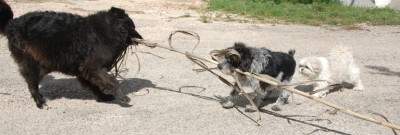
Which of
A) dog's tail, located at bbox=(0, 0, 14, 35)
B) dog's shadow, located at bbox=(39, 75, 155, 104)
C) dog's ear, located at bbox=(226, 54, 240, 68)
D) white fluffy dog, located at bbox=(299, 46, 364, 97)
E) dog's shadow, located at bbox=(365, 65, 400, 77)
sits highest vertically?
dog's tail, located at bbox=(0, 0, 14, 35)

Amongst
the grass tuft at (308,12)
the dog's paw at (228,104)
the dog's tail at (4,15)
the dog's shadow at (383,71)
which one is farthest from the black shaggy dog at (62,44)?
the grass tuft at (308,12)

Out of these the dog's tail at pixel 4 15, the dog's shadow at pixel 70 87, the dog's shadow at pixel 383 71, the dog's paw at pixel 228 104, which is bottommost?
the dog's shadow at pixel 383 71

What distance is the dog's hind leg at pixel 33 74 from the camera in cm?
608

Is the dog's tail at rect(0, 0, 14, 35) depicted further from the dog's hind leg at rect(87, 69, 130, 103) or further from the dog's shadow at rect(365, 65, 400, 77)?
the dog's shadow at rect(365, 65, 400, 77)

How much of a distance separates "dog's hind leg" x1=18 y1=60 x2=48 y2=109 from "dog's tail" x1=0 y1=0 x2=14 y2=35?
0.56 metres

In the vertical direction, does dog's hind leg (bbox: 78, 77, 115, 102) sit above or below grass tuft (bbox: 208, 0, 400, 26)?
above

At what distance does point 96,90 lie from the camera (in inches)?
258

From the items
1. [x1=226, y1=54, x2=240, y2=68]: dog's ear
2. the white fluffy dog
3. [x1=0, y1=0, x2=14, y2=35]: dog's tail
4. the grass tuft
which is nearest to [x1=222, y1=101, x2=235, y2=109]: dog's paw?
[x1=226, y1=54, x2=240, y2=68]: dog's ear

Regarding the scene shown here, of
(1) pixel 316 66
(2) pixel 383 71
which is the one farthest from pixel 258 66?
(2) pixel 383 71

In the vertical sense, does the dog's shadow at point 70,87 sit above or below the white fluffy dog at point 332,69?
below

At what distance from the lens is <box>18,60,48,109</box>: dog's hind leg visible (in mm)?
6078

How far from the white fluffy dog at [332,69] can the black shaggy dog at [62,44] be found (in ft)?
9.70

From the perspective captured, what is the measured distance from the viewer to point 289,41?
37.2ft

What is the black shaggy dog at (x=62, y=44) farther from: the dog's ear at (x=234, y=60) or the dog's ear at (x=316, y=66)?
the dog's ear at (x=316, y=66)
